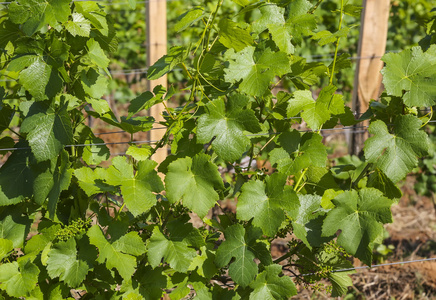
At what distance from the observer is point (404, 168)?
5.68 feet

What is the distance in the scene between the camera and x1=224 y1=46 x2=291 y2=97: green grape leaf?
1.65 metres

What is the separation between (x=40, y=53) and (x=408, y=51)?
4.20 feet

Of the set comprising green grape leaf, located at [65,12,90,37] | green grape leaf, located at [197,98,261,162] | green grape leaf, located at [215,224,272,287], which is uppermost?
green grape leaf, located at [65,12,90,37]

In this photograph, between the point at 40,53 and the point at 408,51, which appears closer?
the point at 40,53

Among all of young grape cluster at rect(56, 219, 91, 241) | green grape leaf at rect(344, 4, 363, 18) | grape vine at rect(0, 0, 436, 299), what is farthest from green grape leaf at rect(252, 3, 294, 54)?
young grape cluster at rect(56, 219, 91, 241)

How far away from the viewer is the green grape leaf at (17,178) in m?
1.74

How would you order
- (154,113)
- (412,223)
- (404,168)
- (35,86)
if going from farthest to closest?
(412,223), (154,113), (404,168), (35,86)

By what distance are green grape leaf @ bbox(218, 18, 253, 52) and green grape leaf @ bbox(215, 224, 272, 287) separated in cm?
64

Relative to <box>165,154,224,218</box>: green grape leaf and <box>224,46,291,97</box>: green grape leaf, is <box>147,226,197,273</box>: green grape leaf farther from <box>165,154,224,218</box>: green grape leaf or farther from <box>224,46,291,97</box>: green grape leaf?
<box>224,46,291,97</box>: green grape leaf

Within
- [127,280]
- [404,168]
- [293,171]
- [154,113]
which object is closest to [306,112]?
[293,171]

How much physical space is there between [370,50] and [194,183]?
2.12 metres

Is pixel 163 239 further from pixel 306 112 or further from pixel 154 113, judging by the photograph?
pixel 154 113

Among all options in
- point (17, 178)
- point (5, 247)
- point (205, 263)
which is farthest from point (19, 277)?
point (205, 263)


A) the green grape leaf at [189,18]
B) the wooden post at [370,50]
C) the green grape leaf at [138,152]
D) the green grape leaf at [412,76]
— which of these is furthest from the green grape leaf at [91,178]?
the wooden post at [370,50]
